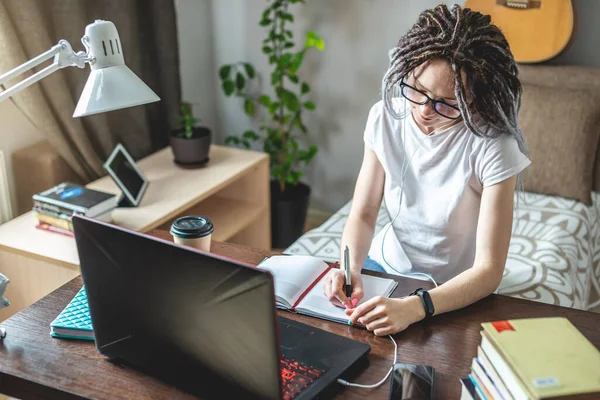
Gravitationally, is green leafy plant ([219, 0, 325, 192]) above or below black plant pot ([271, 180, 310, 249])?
above

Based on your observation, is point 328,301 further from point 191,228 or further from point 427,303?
point 191,228

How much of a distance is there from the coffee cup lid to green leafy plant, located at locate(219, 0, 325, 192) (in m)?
1.55

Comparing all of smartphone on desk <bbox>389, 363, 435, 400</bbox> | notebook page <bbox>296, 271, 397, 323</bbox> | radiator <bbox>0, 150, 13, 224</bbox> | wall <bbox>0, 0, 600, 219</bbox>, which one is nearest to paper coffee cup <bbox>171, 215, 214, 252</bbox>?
notebook page <bbox>296, 271, 397, 323</bbox>

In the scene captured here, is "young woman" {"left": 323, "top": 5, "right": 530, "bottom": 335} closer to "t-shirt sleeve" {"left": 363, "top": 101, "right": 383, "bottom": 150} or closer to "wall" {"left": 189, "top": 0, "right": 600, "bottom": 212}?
"t-shirt sleeve" {"left": 363, "top": 101, "right": 383, "bottom": 150}

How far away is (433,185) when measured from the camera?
5.21ft

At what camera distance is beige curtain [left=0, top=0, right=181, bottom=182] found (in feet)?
6.93

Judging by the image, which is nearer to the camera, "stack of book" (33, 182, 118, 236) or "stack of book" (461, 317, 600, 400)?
"stack of book" (461, 317, 600, 400)

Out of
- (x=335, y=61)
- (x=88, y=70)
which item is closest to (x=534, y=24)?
(x=335, y=61)

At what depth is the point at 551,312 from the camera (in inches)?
50.4

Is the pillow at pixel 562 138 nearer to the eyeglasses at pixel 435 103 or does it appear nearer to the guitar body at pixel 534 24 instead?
the guitar body at pixel 534 24

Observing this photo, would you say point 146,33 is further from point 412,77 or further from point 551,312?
point 551,312

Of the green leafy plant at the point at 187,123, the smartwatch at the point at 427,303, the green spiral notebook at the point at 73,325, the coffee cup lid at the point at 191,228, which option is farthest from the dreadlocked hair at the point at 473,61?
the green leafy plant at the point at 187,123

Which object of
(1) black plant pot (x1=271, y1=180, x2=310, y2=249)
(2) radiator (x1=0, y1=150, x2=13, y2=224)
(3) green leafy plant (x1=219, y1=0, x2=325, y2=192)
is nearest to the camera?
(2) radiator (x1=0, y1=150, x2=13, y2=224)

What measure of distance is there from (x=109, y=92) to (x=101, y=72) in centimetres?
4
